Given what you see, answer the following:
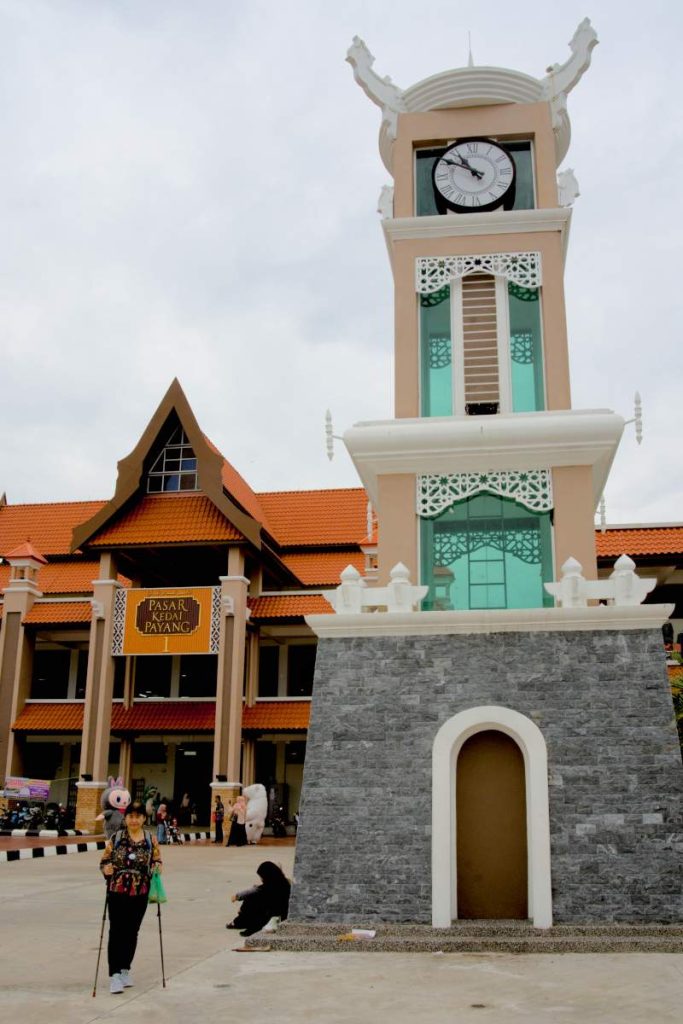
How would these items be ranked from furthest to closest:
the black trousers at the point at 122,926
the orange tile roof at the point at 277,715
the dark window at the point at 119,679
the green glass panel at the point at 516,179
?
the dark window at the point at 119,679, the orange tile roof at the point at 277,715, the green glass panel at the point at 516,179, the black trousers at the point at 122,926

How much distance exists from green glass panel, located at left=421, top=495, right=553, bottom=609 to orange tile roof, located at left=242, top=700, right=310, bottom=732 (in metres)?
13.4

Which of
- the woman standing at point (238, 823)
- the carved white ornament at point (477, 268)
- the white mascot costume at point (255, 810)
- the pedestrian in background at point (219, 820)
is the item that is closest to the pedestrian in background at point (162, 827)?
the pedestrian in background at point (219, 820)

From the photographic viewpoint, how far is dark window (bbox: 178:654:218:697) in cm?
2495

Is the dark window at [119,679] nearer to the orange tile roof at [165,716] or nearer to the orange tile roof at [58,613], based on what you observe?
the orange tile roof at [165,716]

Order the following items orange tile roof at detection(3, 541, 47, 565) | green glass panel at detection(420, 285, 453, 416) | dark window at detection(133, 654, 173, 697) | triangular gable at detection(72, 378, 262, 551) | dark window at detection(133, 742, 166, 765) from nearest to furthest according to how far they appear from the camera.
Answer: green glass panel at detection(420, 285, 453, 416) → triangular gable at detection(72, 378, 262, 551) → orange tile roof at detection(3, 541, 47, 565) → dark window at detection(133, 654, 173, 697) → dark window at detection(133, 742, 166, 765)

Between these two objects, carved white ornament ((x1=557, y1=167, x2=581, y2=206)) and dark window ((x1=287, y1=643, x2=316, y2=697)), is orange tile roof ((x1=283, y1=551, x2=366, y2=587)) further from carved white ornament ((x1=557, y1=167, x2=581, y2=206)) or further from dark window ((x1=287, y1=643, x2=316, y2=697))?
carved white ornament ((x1=557, y1=167, x2=581, y2=206))

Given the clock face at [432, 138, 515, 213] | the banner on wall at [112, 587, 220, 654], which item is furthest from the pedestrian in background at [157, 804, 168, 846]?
the clock face at [432, 138, 515, 213]

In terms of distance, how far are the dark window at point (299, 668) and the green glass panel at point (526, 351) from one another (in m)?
15.5


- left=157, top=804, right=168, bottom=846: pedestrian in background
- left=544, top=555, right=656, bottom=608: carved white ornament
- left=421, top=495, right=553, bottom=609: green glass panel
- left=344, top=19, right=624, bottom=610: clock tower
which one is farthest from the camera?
left=157, top=804, right=168, bottom=846: pedestrian in background

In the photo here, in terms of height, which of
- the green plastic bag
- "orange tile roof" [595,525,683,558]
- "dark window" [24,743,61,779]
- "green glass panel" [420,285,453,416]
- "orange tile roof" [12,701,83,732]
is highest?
"orange tile roof" [595,525,683,558]

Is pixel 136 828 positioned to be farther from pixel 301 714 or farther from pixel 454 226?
pixel 301 714

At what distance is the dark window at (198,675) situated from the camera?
24953 millimetres

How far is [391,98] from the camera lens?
1182 cm

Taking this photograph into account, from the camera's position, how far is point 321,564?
2578 centimetres
